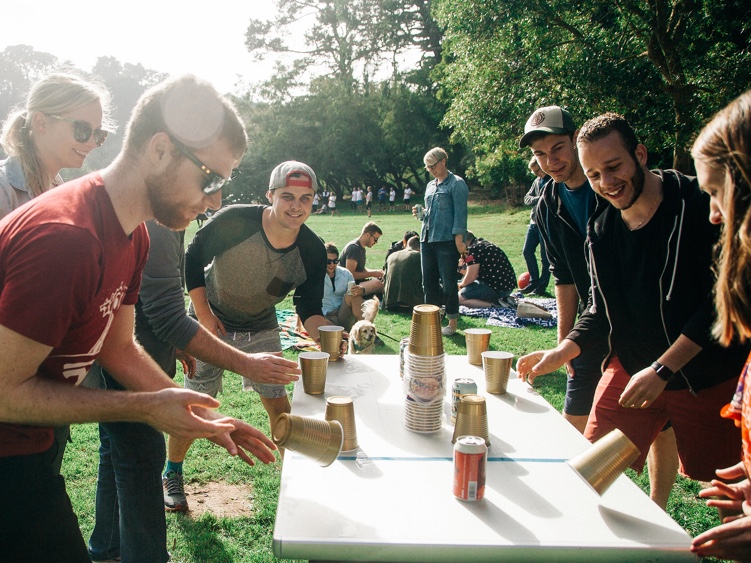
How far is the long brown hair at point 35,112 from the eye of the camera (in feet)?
9.54

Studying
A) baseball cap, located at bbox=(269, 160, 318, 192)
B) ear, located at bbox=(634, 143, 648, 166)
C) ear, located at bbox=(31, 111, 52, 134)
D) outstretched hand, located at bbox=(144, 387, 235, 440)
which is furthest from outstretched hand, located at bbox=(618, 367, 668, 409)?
ear, located at bbox=(31, 111, 52, 134)

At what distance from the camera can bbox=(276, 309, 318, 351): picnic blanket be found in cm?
671

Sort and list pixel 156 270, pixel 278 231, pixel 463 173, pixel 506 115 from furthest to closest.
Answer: pixel 463 173, pixel 506 115, pixel 278 231, pixel 156 270

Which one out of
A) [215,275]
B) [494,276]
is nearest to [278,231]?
[215,275]

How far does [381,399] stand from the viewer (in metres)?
2.71

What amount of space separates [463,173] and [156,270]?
3963 centimetres

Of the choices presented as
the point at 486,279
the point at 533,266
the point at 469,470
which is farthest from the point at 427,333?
the point at 533,266

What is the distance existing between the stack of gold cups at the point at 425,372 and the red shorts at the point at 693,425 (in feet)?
3.87

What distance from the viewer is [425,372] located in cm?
223

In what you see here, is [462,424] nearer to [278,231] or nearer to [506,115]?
[278,231]

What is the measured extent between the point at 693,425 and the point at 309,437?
1909 millimetres

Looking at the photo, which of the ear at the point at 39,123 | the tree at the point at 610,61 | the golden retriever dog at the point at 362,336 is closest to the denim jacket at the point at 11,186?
the ear at the point at 39,123

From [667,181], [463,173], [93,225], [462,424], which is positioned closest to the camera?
[93,225]

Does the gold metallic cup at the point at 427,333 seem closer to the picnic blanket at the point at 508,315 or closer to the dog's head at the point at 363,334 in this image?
the dog's head at the point at 363,334
